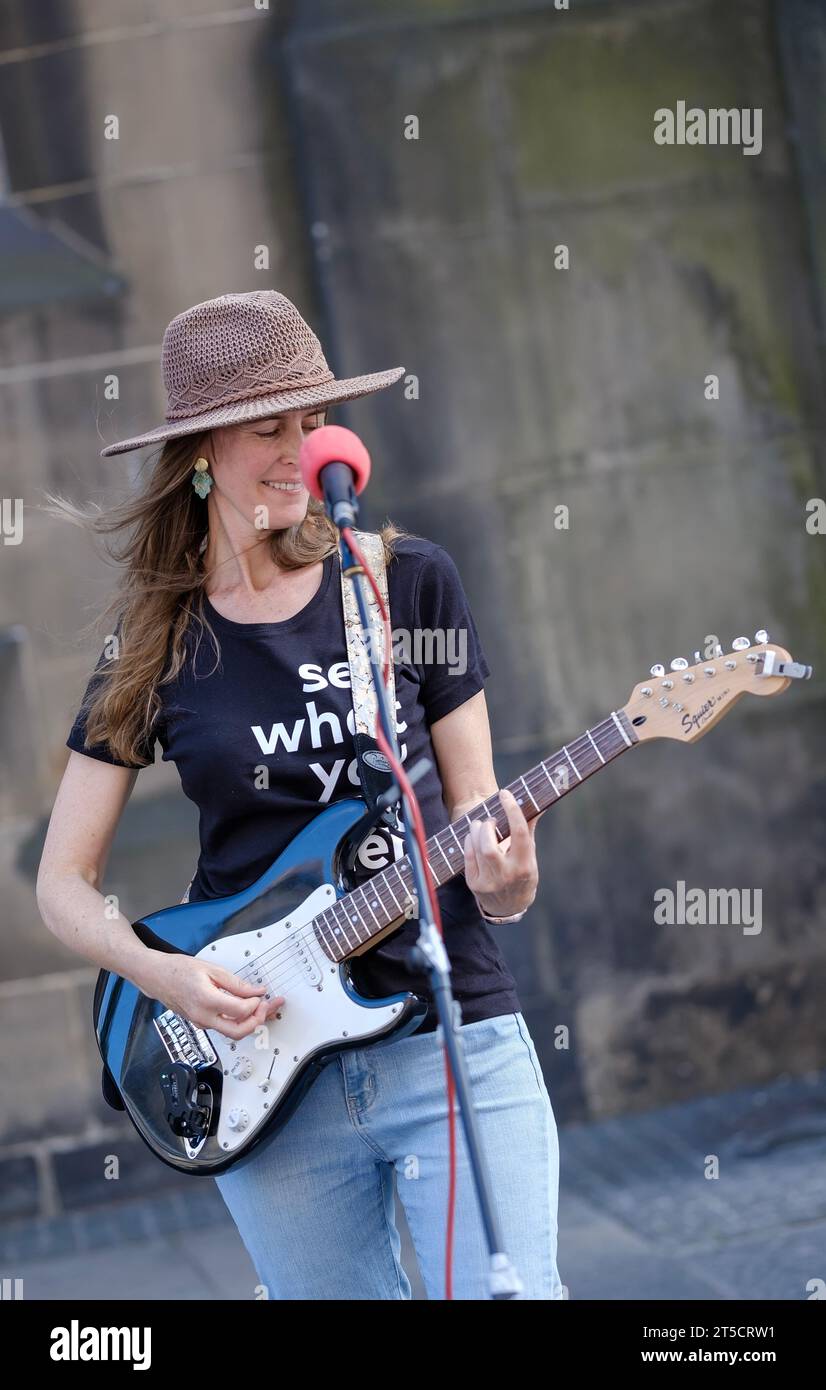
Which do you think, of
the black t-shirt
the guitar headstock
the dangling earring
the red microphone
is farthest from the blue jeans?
the dangling earring

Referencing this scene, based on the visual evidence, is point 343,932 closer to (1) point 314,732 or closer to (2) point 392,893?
(2) point 392,893

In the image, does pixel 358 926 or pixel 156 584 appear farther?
pixel 156 584

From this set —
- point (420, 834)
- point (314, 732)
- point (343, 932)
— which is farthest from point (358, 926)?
point (420, 834)

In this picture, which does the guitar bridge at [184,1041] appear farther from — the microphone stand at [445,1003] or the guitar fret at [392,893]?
the microphone stand at [445,1003]

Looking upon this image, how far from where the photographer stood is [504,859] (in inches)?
95.7

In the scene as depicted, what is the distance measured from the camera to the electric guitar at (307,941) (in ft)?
8.54

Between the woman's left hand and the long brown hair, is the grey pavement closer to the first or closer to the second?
the woman's left hand

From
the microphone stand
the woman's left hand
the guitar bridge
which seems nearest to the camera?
the microphone stand

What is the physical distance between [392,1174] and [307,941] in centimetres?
43

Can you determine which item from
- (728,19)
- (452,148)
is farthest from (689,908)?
(728,19)

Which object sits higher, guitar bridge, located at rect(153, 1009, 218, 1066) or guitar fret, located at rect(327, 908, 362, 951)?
guitar fret, located at rect(327, 908, 362, 951)

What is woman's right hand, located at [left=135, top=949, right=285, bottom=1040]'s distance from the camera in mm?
2652
